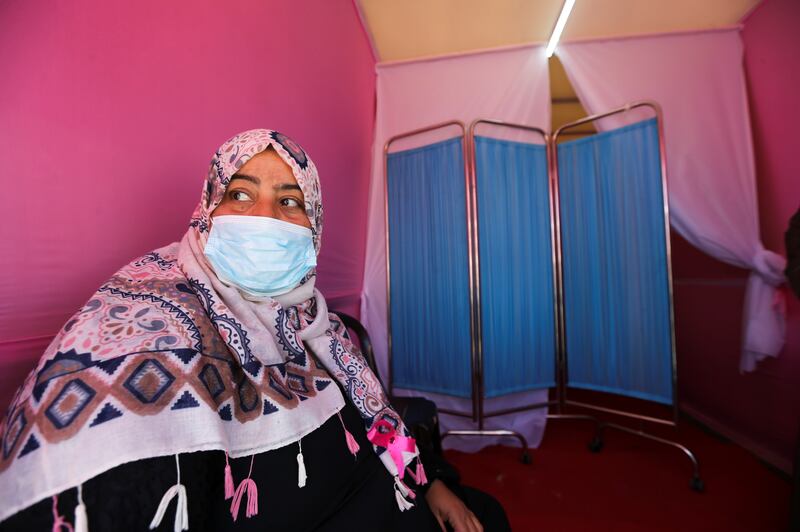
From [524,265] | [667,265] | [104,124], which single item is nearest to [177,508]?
Result: [104,124]

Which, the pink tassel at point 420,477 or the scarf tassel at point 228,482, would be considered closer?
the scarf tassel at point 228,482

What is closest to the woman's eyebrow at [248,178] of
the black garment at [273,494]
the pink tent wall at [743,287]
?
the black garment at [273,494]

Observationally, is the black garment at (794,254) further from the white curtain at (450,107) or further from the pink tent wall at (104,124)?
the pink tent wall at (104,124)

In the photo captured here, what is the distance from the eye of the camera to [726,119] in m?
1.84

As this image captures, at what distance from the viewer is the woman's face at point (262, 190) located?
76 centimetres

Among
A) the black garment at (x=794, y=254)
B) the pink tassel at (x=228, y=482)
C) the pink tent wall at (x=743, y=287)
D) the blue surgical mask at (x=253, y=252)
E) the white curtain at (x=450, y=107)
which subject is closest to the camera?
the pink tassel at (x=228, y=482)

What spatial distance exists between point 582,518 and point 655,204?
1421mm

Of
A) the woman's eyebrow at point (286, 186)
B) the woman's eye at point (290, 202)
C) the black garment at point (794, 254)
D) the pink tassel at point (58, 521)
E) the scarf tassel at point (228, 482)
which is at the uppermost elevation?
the woman's eyebrow at point (286, 186)

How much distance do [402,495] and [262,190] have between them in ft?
2.33

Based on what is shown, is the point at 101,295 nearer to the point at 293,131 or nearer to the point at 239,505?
the point at 239,505

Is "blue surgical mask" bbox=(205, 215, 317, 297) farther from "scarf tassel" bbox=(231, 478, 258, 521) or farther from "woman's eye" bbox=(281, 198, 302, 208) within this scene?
"scarf tassel" bbox=(231, 478, 258, 521)

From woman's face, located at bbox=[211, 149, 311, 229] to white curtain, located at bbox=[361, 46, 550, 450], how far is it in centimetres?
138

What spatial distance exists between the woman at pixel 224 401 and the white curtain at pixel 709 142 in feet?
6.07

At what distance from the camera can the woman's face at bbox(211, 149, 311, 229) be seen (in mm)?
764
